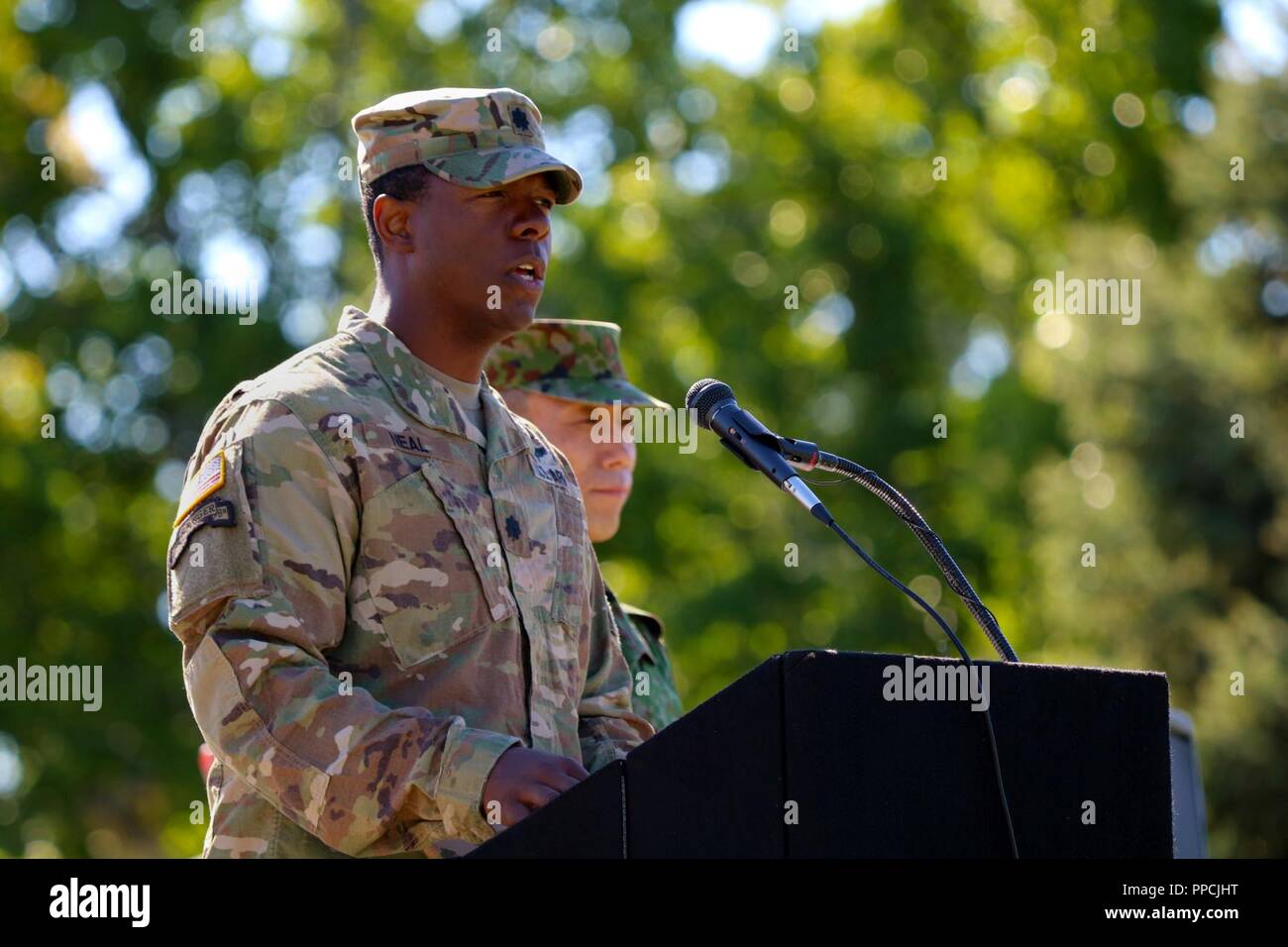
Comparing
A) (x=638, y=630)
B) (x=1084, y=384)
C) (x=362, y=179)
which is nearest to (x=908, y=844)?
(x=362, y=179)

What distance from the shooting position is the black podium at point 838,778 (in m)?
2.63

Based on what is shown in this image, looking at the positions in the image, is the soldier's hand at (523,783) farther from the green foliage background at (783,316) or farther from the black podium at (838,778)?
the green foliage background at (783,316)

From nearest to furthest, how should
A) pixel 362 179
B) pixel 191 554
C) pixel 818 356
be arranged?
pixel 191 554 < pixel 362 179 < pixel 818 356

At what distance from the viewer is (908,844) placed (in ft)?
8.88

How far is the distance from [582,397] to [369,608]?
254 centimetres

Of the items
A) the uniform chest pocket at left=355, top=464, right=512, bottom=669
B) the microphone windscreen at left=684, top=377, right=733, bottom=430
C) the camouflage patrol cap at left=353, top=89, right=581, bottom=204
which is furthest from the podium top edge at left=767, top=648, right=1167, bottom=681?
the camouflage patrol cap at left=353, top=89, right=581, bottom=204

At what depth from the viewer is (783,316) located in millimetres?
18016

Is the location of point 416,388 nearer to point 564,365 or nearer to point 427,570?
point 427,570

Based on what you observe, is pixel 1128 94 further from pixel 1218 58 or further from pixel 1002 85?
pixel 1218 58

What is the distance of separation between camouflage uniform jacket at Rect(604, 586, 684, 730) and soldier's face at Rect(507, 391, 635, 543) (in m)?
0.38

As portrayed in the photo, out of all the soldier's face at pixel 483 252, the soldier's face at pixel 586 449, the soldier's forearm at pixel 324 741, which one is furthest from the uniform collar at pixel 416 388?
the soldier's face at pixel 586 449

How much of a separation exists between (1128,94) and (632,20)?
205 inches

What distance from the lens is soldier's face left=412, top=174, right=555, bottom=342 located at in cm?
370

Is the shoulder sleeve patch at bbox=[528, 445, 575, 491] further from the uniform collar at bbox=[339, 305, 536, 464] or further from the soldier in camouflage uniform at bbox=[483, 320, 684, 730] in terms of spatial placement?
the soldier in camouflage uniform at bbox=[483, 320, 684, 730]
